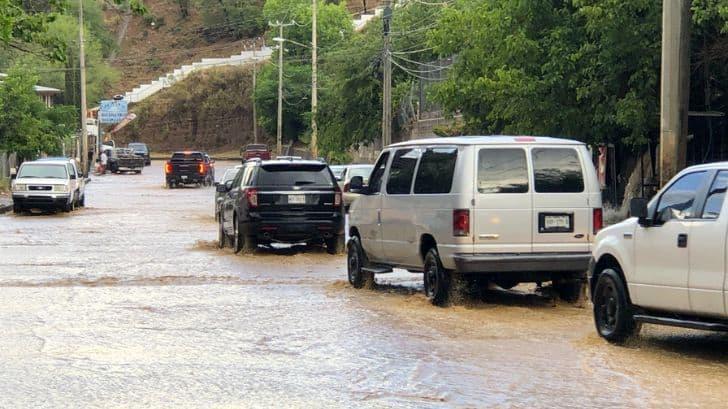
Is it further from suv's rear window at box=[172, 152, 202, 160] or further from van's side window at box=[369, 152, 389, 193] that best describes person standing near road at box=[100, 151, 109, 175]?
van's side window at box=[369, 152, 389, 193]

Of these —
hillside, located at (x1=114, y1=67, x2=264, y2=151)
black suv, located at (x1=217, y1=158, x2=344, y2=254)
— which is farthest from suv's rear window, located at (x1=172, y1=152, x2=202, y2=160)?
hillside, located at (x1=114, y1=67, x2=264, y2=151)

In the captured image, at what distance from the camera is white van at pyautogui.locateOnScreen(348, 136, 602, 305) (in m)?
14.7

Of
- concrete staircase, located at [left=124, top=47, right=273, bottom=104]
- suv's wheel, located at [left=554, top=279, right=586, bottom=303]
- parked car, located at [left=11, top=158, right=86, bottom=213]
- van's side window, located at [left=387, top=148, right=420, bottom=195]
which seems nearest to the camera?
suv's wheel, located at [left=554, top=279, right=586, bottom=303]

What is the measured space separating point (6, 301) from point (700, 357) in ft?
29.0

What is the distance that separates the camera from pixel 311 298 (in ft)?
54.3

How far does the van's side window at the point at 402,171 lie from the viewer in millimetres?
16219

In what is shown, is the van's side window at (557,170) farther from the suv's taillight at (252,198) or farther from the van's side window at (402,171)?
the suv's taillight at (252,198)

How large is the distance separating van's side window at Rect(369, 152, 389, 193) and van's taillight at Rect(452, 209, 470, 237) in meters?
2.66

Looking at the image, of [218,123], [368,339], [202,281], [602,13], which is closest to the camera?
[368,339]

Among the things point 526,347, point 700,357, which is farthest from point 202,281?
point 700,357

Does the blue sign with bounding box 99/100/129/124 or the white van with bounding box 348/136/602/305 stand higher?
the blue sign with bounding box 99/100/129/124

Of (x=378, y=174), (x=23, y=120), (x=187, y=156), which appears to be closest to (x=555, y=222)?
(x=378, y=174)

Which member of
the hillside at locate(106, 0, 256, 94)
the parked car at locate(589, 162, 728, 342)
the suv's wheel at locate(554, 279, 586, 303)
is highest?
the hillside at locate(106, 0, 256, 94)

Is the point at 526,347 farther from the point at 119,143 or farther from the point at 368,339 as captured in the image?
the point at 119,143
